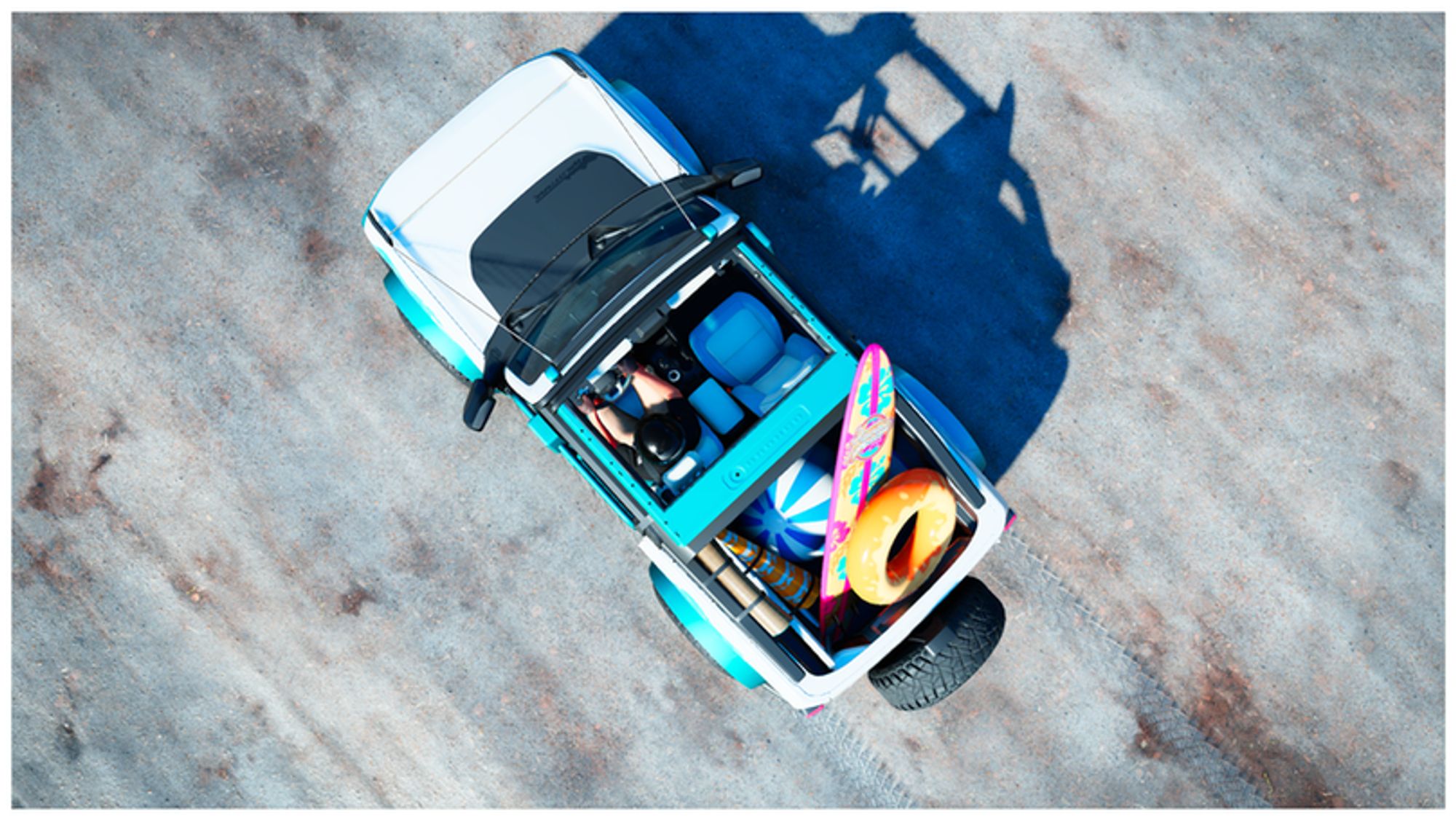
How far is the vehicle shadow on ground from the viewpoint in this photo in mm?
6113

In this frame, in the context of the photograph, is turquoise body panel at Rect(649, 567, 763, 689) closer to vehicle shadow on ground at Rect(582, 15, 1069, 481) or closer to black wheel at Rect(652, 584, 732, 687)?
black wheel at Rect(652, 584, 732, 687)

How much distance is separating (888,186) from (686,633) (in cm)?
353

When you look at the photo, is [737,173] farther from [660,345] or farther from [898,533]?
[898,533]

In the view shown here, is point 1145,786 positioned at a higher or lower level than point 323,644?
A: lower

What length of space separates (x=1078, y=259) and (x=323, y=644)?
243 inches

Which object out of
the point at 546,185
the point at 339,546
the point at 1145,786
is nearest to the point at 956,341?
the point at 546,185

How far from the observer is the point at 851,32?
634 centimetres

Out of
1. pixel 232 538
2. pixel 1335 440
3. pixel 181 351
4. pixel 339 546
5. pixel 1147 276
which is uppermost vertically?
pixel 181 351

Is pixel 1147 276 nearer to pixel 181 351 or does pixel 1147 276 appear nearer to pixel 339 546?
pixel 339 546

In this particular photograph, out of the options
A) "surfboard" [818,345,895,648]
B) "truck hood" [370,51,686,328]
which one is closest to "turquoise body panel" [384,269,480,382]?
"truck hood" [370,51,686,328]

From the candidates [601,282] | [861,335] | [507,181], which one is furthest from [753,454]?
[507,181]

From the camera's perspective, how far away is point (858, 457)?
4.43 meters

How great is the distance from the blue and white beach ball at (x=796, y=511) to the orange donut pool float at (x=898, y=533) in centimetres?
41

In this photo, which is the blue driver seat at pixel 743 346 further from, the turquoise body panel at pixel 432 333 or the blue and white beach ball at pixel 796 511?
the turquoise body panel at pixel 432 333
